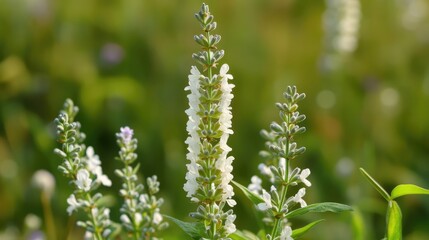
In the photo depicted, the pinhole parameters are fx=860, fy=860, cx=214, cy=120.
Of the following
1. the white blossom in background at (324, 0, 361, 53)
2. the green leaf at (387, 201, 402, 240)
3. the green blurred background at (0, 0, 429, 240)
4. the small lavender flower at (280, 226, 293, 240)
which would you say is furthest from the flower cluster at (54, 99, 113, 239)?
the white blossom in background at (324, 0, 361, 53)

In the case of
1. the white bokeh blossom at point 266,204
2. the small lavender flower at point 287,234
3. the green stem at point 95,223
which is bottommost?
the small lavender flower at point 287,234

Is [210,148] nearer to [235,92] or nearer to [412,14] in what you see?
[235,92]

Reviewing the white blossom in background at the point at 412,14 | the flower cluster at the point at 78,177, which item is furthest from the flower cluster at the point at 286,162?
the white blossom in background at the point at 412,14

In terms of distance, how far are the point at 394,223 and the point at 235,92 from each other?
2.26 m

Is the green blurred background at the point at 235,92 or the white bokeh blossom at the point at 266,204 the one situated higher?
the green blurred background at the point at 235,92

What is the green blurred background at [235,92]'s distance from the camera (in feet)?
9.64

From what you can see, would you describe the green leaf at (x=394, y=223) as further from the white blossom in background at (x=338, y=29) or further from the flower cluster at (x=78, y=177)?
the white blossom in background at (x=338, y=29)

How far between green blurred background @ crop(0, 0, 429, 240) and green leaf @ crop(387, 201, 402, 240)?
125 cm

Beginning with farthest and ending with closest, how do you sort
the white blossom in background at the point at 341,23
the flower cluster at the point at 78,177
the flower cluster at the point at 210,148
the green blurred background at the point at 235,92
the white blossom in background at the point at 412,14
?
the white blossom in background at the point at 412,14 < the white blossom in background at the point at 341,23 < the green blurred background at the point at 235,92 < the flower cluster at the point at 78,177 < the flower cluster at the point at 210,148

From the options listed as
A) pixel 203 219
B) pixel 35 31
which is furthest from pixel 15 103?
pixel 203 219

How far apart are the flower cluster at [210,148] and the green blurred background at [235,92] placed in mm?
1417

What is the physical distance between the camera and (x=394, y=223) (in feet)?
3.96

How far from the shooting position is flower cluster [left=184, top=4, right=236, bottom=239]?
107 centimetres

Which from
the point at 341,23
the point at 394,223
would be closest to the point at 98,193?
the point at 394,223
